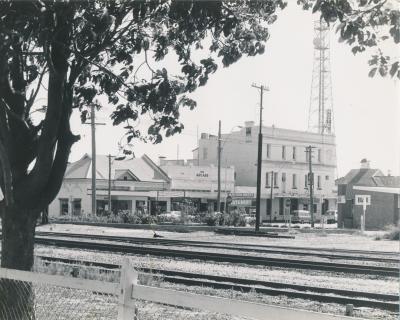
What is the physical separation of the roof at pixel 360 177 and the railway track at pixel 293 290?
48346mm

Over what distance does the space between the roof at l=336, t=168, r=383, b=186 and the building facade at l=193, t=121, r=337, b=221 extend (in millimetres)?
9663

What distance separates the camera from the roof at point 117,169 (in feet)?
206

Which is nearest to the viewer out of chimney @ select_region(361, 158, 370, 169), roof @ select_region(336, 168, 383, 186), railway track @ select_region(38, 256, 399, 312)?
railway track @ select_region(38, 256, 399, 312)

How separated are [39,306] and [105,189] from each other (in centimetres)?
5390

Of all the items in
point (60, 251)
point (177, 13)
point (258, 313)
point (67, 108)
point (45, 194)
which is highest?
point (177, 13)

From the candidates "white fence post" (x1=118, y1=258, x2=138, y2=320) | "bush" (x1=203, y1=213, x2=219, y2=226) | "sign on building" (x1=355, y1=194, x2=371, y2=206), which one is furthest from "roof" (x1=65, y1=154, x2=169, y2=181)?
"white fence post" (x1=118, y1=258, x2=138, y2=320)

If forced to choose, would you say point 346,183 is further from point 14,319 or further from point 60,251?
point 14,319

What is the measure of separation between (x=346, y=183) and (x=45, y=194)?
55.0m

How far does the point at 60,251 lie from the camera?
2045 centimetres

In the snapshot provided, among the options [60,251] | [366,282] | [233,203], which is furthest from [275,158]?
[366,282]

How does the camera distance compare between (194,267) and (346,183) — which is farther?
(346,183)

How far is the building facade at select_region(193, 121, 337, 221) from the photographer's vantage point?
71875 millimetres

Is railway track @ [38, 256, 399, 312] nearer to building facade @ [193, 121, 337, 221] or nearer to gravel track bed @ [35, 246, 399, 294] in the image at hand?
gravel track bed @ [35, 246, 399, 294]

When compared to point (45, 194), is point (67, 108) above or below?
above
